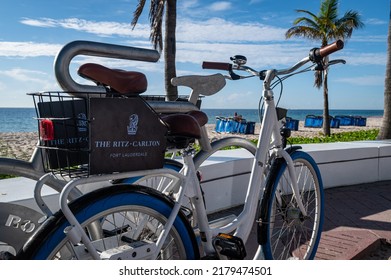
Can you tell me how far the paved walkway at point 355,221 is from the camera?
136 inches

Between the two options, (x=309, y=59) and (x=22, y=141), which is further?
(x=22, y=141)

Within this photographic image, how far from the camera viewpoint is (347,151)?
595cm

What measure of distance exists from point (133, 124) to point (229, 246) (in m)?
0.91

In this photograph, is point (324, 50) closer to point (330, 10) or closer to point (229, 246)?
point (229, 246)

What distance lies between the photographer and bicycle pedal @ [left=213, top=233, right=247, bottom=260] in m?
2.31

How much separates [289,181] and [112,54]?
5.02ft

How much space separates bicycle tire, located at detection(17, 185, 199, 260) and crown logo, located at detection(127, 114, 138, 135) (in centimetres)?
24

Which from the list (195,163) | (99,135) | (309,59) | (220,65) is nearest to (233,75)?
(220,65)

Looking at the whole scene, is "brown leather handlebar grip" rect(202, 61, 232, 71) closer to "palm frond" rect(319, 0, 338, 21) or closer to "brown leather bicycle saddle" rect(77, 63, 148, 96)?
"brown leather bicycle saddle" rect(77, 63, 148, 96)

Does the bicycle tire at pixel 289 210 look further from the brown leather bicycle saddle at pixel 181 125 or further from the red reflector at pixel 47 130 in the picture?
the red reflector at pixel 47 130

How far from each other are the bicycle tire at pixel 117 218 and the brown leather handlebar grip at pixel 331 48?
133cm

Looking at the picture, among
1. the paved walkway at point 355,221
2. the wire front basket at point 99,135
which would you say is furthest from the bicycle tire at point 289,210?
the wire front basket at point 99,135

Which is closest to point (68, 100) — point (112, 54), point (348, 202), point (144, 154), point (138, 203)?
Answer: point (112, 54)

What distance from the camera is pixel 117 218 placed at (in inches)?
92.6
